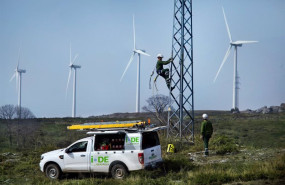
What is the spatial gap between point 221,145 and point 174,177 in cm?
767

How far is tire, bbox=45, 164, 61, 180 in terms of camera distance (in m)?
14.0

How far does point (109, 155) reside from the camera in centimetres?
1320

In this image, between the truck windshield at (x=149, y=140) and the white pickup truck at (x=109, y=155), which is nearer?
the white pickup truck at (x=109, y=155)

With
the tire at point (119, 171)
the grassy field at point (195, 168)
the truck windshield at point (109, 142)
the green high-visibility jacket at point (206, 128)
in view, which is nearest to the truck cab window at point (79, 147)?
the truck windshield at point (109, 142)

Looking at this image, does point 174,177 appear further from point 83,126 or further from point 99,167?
point 83,126

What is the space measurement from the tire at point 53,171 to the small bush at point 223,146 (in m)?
8.22

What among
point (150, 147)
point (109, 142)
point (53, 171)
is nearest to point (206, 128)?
point (150, 147)

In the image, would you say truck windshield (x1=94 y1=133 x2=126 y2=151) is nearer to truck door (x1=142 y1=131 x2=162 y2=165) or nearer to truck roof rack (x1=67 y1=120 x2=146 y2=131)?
truck roof rack (x1=67 y1=120 x2=146 y2=131)

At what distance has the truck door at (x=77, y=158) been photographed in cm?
1366

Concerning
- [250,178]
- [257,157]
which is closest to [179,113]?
[257,157]

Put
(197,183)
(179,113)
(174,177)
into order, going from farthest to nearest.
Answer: (179,113), (174,177), (197,183)

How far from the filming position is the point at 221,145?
1966 centimetres

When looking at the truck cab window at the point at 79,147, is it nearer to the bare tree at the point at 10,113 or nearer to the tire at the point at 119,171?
the tire at the point at 119,171

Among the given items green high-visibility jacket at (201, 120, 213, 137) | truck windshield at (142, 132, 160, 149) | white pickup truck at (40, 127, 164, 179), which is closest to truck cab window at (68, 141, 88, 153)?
white pickup truck at (40, 127, 164, 179)
